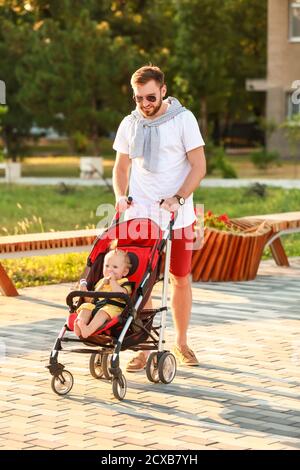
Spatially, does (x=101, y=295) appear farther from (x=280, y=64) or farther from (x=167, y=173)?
(x=280, y=64)

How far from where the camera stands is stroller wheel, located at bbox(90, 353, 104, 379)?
8.55 meters

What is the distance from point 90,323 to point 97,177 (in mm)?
29064

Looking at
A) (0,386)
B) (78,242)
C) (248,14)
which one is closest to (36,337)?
(0,386)

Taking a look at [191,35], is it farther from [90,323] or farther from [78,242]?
[90,323]

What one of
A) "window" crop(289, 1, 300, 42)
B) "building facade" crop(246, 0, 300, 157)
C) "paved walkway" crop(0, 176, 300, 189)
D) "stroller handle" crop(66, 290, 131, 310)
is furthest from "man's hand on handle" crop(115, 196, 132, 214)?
"window" crop(289, 1, 300, 42)

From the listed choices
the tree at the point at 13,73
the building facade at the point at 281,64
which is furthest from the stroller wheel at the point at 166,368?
the building facade at the point at 281,64

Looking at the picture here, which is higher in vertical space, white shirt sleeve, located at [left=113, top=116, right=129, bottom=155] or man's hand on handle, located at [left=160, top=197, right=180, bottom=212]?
white shirt sleeve, located at [left=113, top=116, right=129, bottom=155]

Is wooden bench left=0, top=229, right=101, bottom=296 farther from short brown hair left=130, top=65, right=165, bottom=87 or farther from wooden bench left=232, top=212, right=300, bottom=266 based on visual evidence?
short brown hair left=130, top=65, right=165, bottom=87

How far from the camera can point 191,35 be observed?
45.1 meters

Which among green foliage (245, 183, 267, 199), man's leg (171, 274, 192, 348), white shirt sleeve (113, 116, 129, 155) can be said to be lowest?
green foliage (245, 183, 267, 199)

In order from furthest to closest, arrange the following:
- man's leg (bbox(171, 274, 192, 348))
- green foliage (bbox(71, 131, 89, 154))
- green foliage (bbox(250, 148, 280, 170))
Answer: green foliage (bbox(250, 148, 280, 170)) → green foliage (bbox(71, 131, 89, 154)) → man's leg (bbox(171, 274, 192, 348))

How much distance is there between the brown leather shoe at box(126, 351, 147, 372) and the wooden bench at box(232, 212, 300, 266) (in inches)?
210

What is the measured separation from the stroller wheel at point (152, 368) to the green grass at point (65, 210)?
5493mm

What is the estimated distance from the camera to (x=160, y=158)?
8492mm
